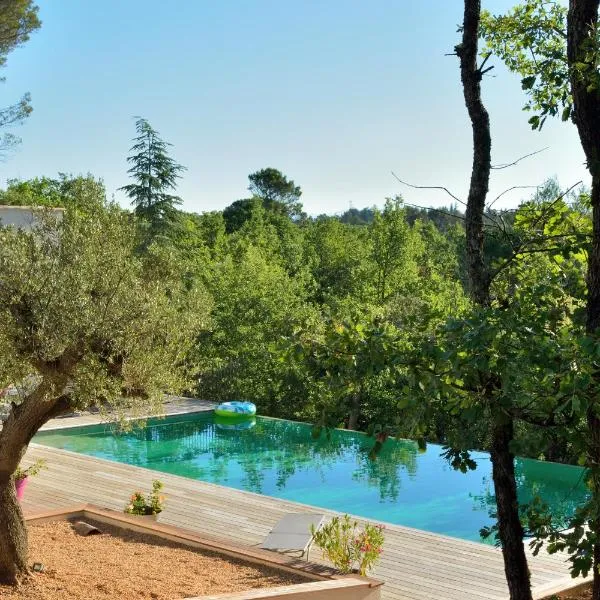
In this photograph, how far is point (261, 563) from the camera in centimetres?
755

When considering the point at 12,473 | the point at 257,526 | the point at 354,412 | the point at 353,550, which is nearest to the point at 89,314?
the point at 12,473

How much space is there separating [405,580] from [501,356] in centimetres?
534

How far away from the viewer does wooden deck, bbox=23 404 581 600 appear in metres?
7.80

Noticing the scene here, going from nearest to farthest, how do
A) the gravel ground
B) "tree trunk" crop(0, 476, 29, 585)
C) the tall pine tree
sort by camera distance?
the gravel ground → "tree trunk" crop(0, 476, 29, 585) → the tall pine tree

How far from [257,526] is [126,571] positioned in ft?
9.21

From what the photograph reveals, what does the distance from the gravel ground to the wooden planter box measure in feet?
0.29

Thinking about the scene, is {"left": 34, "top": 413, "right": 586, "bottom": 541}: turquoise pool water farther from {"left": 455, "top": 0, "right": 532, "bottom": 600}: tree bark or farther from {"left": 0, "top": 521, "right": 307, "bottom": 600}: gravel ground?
{"left": 455, "top": 0, "right": 532, "bottom": 600}: tree bark

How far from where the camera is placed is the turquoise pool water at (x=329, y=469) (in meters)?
12.7

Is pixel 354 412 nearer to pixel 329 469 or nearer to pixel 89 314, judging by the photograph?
pixel 329 469

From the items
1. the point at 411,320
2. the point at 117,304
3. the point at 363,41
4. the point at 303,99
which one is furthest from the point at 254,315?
the point at 411,320

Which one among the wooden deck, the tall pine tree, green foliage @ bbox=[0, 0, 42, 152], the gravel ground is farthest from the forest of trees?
the tall pine tree

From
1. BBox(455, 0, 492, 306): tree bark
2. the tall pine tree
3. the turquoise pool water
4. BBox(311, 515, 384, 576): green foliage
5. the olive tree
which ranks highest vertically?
the tall pine tree

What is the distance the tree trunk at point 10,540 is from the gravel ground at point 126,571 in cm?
11

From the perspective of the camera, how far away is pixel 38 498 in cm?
1079
